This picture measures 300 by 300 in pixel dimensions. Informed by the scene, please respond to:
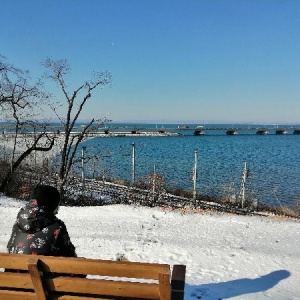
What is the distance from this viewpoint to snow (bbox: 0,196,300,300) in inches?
207

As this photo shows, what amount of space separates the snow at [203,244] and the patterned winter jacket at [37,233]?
227cm

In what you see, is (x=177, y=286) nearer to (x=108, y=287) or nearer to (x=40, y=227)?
(x=108, y=287)

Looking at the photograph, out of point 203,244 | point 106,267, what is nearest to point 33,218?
point 106,267

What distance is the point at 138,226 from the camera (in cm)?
895

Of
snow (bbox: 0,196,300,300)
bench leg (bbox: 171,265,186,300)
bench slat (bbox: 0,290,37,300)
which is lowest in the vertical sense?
snow (bbox: 0,196,300,300)

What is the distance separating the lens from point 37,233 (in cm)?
323

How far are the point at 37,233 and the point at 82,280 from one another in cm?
77

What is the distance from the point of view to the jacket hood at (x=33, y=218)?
314cm

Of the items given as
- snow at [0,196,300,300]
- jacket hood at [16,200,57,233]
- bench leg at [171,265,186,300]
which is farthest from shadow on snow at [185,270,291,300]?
jacket hood at [16,200,57,233]

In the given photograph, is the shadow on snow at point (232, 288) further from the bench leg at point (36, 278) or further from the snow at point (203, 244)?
the bench leg at point (36, 278)

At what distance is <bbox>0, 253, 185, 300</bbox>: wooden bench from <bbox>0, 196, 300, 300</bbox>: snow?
230 cm

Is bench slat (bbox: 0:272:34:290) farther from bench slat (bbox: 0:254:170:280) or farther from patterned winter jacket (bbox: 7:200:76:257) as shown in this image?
patterned winter jacket (bbox: 7:200:76:257)

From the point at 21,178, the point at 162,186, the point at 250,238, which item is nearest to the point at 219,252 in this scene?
the point at 250,238

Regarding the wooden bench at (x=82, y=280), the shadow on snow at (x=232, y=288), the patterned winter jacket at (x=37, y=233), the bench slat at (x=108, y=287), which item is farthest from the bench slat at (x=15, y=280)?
the shadow on snow at (x=232, y=288)
